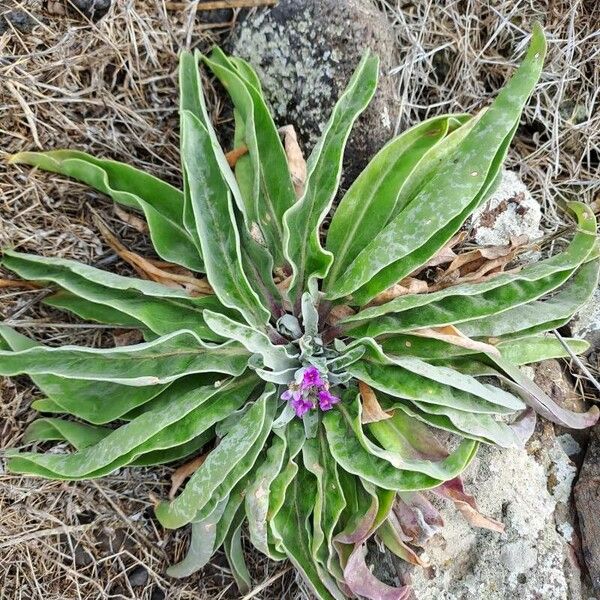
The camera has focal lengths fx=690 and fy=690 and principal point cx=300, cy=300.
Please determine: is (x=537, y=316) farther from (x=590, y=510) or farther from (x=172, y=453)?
(x=172, y=453)

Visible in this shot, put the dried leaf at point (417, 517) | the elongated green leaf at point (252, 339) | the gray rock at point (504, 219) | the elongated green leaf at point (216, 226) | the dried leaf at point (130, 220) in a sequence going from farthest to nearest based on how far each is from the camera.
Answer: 1. the gray rock at point (504, 219)
2. the dried leaf at point (130, 220)
3. the dried leaf at point (417, 517)
4. the elongated green leaf at point (216, 226)
5. the elongated green leaf at point (252, 339)

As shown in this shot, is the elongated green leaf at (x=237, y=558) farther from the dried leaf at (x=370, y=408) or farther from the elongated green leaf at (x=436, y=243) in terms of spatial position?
the elongated green leaf at (x=436, y=243)

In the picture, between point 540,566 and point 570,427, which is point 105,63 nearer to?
point 570,427

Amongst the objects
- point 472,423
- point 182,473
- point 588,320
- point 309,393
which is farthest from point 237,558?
point 588,320

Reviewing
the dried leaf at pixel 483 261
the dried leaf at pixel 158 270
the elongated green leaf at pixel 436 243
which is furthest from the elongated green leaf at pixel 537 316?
the dried leaf at pixel 158 270

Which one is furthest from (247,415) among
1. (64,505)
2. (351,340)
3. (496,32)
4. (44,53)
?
(496,32)

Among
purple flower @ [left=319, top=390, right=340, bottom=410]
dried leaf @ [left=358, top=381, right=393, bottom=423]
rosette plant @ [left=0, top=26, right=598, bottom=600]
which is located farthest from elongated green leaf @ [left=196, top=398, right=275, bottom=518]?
dried leaf @ [left=358, top=381, right=393, bottom=423]

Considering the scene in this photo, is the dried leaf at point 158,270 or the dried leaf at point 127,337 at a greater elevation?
the dried leaf at point 158,270
